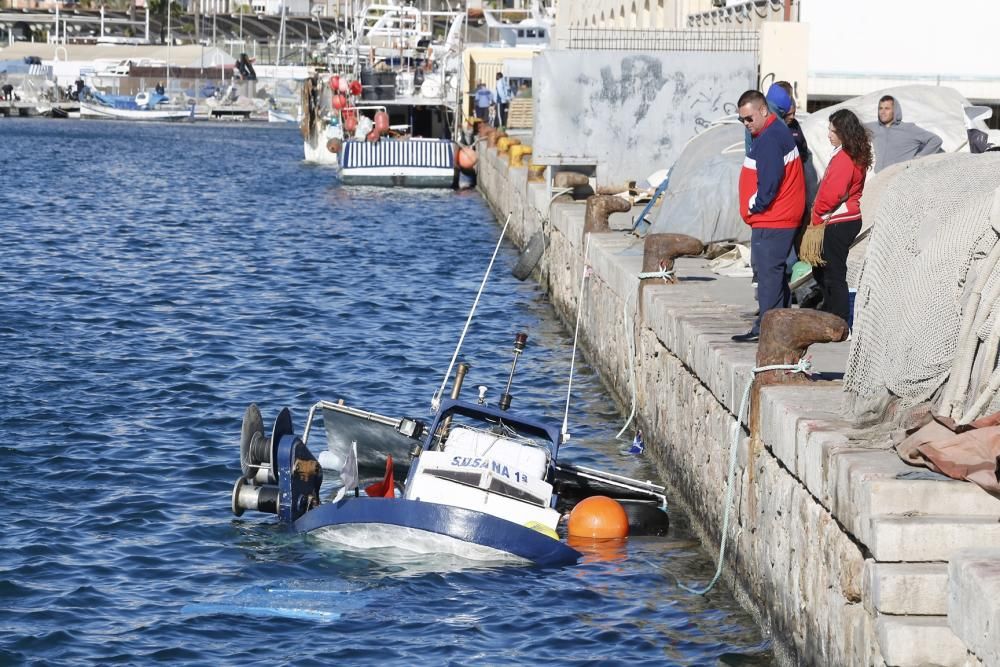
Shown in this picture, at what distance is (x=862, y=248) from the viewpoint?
44.4ft

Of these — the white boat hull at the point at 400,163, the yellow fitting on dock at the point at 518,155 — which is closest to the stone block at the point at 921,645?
the yellow fitting on dock at the point at 518,155

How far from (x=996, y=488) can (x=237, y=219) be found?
30162 millimetres

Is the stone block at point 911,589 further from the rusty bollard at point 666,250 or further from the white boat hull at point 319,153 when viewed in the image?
the white boat hull at point 319,153

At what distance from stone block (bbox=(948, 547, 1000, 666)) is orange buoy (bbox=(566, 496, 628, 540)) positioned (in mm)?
4960

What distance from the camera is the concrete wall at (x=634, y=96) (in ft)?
75.4

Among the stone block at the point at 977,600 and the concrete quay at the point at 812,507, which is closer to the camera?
the stone block at the point at 977,600

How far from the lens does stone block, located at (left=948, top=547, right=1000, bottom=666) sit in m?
5.60

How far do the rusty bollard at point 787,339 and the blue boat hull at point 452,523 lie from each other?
1.80 metres

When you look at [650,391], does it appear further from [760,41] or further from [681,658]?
[760,41]

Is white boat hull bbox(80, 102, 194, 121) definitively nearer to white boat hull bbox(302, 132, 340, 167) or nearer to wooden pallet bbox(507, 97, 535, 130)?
white boat hull bbox(302, 132, 340, 167)

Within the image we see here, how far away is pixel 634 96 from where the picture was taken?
23094 millimetres

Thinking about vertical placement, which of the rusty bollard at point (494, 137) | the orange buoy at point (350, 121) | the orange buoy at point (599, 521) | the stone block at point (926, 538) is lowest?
the orange buoy at point (599, 521)

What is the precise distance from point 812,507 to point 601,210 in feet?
36.0

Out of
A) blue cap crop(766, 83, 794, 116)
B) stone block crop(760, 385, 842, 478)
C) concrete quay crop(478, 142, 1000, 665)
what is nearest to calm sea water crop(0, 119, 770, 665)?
concrete quay crop(478, 142, 1000, 665)
